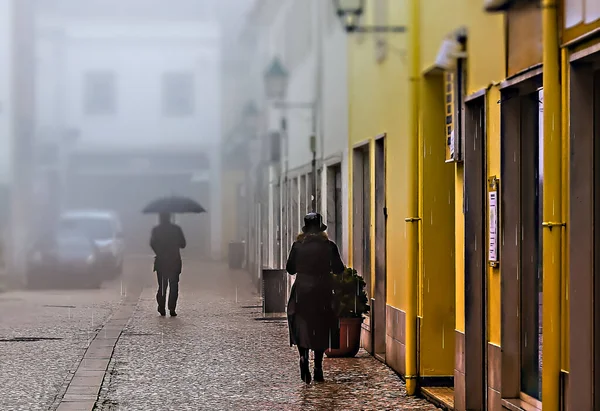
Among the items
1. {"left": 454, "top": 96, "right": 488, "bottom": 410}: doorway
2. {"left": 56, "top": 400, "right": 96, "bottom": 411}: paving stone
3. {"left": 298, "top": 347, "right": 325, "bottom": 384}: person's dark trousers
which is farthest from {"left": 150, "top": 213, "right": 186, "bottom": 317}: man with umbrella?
{"left": 454, "top": 96, "right": 488, "bottom": 410}: doorway

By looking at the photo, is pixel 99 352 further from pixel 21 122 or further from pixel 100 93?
pixel 100 93

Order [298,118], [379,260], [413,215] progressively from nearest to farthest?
[413,215] < [379,260] < [298,118]

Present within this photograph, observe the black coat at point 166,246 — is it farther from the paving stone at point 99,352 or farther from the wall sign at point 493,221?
the wall sign at point 493,221

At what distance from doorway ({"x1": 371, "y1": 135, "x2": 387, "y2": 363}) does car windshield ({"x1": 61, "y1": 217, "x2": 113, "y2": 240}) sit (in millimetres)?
19386

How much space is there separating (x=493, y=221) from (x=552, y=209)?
1.79 m

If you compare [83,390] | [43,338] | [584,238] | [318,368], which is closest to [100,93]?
[43,338]

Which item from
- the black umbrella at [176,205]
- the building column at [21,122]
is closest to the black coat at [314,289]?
the black umbrella at [176,205]

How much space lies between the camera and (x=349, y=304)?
1296 cm

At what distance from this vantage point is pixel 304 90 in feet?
66.7

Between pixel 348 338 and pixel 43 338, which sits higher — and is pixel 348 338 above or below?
above

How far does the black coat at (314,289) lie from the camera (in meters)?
11.7

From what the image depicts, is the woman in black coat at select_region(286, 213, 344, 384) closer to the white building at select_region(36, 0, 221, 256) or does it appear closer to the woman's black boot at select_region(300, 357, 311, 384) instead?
the woman's black boot at select_region(300, 357, 311, 384)

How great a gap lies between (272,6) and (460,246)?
17.0 metres

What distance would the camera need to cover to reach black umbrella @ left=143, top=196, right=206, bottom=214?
2450 centimetres
